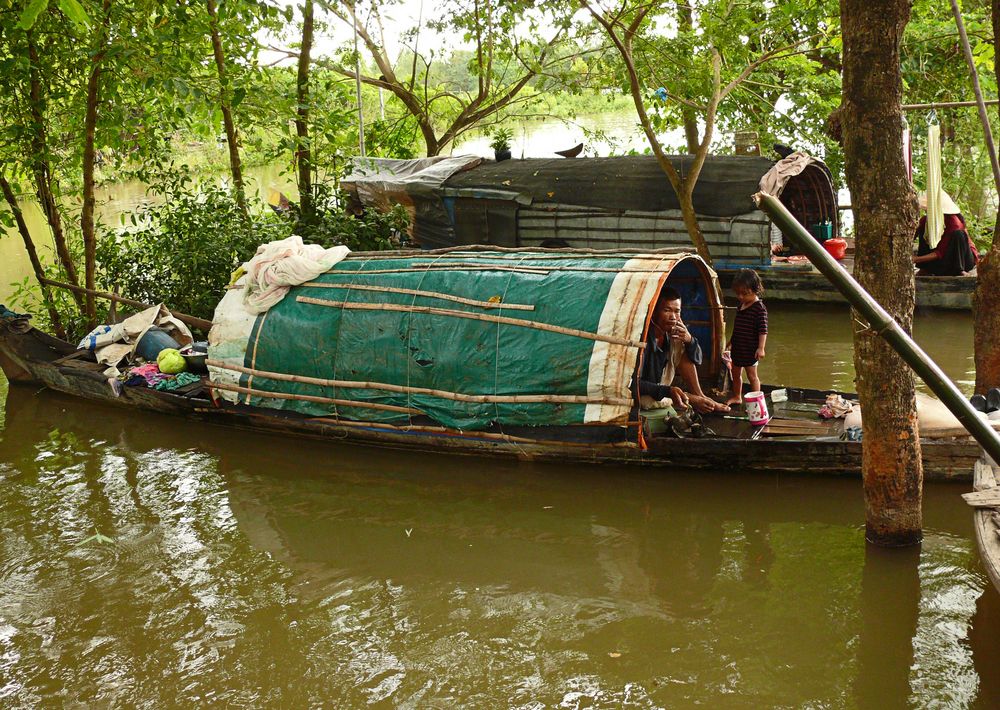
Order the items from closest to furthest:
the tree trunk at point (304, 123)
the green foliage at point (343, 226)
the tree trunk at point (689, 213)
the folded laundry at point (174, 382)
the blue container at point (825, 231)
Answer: the folded laundry at point (174, 382), the tree trunk at point (689, 213), the tree trunk at point (304, 123), the green foliage at point (343, 226), the blue container at point (825, 231)

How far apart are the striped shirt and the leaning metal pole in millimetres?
3169

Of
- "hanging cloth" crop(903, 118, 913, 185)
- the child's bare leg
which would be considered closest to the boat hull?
Result: the child's bare leg

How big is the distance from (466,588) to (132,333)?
5151 mm

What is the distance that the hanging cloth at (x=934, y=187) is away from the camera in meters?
8.66

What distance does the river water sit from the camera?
443 centimetres

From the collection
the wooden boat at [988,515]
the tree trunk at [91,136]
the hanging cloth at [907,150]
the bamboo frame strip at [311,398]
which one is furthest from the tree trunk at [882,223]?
the tree trunk at [91,136]

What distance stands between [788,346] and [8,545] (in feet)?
24.9

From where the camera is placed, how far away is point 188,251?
32.6 feet

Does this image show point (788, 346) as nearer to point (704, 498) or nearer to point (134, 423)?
point (704, 498)

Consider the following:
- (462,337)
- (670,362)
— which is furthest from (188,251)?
(670,362)

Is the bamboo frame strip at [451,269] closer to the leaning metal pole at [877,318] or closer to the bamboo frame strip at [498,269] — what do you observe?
the bamboo frame strip at [498,269]

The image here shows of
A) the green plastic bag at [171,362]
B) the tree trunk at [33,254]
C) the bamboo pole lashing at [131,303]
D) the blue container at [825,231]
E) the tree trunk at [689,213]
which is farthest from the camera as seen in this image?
the blue container at [825,231]

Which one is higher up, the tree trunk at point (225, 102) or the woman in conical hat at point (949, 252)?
the tree trunk at point (225, 102)

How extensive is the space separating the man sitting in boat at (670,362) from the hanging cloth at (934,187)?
350 centimetres
